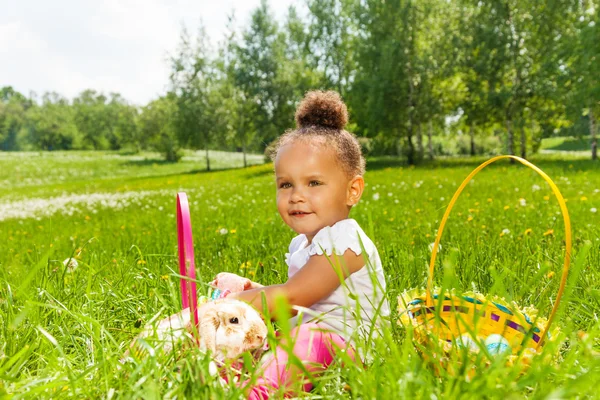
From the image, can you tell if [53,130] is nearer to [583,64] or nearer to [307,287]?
[583,64]

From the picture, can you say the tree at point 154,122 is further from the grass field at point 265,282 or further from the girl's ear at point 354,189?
the girl's ear at point 354,189

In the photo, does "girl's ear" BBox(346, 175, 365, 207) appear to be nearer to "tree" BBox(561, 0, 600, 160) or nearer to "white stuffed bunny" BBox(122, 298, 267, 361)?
"white stuffed bunny" BBox(122, 298, 267, 361)

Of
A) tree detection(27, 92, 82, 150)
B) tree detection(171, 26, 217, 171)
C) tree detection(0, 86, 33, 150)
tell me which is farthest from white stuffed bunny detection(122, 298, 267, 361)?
tree detection(0, 86, 33, 150)

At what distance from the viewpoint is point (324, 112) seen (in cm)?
274

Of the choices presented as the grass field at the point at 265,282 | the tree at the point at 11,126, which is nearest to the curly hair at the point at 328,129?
the grass field at the point at 265,282

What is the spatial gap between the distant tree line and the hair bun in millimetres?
21434

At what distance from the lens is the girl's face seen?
8.09 feet

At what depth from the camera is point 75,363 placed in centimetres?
200

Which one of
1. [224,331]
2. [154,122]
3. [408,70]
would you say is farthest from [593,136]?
[154,122]

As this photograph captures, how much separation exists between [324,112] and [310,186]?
0.49m

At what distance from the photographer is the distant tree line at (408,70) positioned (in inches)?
913

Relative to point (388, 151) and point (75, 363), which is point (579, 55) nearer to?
point (388, 151)

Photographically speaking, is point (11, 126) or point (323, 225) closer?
point (323, 225)

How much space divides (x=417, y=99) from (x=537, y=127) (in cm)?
1699
